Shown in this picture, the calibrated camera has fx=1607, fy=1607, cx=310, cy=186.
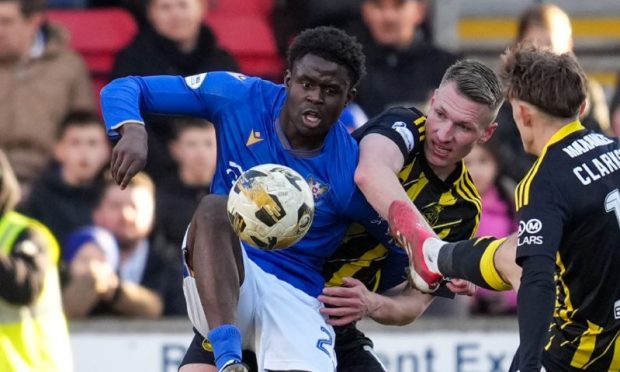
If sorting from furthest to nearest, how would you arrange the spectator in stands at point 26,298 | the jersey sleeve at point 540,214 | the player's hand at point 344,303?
the spectator in stands at point 26,298 < the player's hand at point 344,303 < the jersey sleeve at point 540,214

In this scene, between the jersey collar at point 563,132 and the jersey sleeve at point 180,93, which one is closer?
the jersey collar at point 563,132

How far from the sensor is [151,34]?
1034 cm

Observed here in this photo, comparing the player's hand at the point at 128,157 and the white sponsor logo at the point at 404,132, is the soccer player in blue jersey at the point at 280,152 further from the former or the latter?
the white sponsor logo at the point at 404,132

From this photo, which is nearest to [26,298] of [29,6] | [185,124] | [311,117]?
[185,124]

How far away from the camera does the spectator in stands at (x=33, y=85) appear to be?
9992mm

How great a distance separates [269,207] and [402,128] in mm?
861

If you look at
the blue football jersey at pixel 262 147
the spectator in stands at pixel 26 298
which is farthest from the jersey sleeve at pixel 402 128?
the spectator in stands at pixel 26 298

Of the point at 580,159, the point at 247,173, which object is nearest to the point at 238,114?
the point at 247,173

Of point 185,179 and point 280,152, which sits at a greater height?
point 280,152

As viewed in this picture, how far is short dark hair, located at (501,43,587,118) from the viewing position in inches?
253

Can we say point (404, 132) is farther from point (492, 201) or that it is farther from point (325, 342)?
point (492, 201)

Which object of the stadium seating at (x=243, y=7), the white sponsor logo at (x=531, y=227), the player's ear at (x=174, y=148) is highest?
the white sponsor logo at (x=531, y=227)

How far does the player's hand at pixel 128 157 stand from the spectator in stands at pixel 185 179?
126 inches

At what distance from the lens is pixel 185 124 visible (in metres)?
10.0
